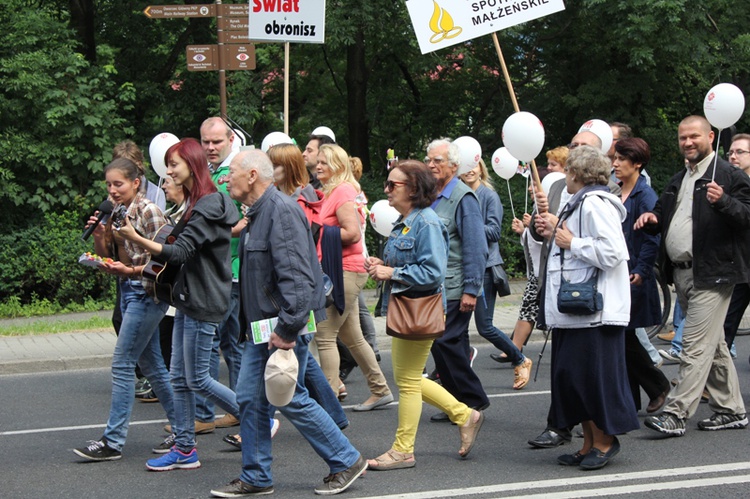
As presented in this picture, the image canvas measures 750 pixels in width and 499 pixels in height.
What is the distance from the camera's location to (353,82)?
19.5 m

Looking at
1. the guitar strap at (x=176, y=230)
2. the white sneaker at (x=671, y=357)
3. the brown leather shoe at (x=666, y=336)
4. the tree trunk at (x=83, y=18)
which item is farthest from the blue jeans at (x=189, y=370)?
the tree trunk at (x=83, y=18)

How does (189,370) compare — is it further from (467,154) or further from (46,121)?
(46,121)

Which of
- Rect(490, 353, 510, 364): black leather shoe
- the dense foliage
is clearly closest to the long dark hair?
Rect(490, 353, 510, 364): black leather shoe

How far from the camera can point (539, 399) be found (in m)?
8.53

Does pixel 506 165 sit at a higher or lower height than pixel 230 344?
higher

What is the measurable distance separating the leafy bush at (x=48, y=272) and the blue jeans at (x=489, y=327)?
24.1ft

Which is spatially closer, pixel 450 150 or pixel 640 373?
pixel 450 150

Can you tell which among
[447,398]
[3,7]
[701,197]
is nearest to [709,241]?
[701,197]

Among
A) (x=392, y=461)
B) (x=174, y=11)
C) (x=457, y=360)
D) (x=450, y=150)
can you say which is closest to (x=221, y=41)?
(x=174, y=11)

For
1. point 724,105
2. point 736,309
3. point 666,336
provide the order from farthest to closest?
point 666,336 < point 736,309 < point 724,105

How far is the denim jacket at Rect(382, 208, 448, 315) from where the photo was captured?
241 inches

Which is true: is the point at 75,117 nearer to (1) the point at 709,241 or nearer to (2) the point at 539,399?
(2) the point at 539,399

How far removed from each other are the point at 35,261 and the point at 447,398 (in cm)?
999

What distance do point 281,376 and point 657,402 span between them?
3355mm
